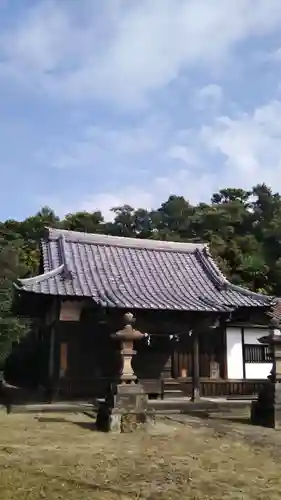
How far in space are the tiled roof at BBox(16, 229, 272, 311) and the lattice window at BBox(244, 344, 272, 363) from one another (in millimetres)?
2545

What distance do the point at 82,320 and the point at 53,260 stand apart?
3.05 meters

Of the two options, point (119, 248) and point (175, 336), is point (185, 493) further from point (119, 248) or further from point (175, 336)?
point (119, 248)

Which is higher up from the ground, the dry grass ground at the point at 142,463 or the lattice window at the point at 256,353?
the lattice window at the point at 256,353

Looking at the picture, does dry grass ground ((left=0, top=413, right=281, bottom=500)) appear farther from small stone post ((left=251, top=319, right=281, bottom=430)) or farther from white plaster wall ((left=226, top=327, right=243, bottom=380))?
white plaster wall ((left=226, top=327, right=243, bottom=380))

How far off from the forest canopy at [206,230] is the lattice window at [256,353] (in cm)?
1116

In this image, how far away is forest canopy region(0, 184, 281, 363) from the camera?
41156 millimetres

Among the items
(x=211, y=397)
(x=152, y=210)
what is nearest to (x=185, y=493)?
(x=211, y=397)

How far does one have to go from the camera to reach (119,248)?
2202 centimetres

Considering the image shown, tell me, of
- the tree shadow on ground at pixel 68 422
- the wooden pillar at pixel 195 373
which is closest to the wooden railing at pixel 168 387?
the wooden pillar at pixel 195 373

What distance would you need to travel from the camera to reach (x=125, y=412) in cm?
1134

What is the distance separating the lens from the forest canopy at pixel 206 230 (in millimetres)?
41156

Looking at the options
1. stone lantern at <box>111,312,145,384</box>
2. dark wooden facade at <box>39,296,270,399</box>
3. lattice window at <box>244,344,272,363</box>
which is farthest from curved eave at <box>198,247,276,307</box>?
stone lantern at <box>111,312,145,384</box>

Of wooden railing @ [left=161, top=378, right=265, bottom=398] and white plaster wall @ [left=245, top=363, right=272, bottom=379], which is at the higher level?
white plaster wall @ [left=245, top=363, right=272, bottom=379]

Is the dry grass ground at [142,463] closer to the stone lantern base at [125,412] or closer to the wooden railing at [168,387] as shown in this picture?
the stone lantern base at [125,412]
